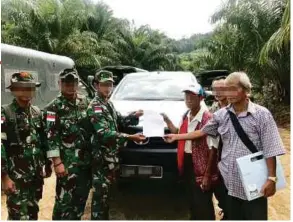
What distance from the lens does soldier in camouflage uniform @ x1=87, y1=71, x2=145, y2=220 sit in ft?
11.4

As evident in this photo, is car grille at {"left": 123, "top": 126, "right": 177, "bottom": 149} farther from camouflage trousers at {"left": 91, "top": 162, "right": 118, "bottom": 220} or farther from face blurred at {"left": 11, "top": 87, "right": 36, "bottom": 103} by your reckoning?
face blurred at {"left": 11, "top": 87, "right": 36, "bottom": 103}

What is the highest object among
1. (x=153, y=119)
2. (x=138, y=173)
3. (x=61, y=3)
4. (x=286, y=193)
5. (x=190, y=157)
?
(x=61, y=3)

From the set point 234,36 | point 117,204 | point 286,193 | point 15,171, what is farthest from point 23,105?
point 234,36

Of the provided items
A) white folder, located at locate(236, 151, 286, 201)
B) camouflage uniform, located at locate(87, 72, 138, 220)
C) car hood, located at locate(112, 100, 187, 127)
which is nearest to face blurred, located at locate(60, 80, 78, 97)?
camouflage uniform, located at locate(87, 72, 138, 220)

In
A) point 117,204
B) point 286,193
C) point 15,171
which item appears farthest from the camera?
point 286,193

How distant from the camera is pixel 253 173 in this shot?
2795mm

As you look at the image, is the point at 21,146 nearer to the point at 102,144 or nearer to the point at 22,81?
the point at 22,81

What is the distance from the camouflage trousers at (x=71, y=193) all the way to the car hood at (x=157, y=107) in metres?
1.40

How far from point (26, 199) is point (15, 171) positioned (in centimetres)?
25

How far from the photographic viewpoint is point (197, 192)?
3506 millimetres

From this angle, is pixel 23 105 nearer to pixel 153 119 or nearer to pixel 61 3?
pixel 153 119

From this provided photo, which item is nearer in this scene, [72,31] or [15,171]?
[15,171]

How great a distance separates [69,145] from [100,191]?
0.49m

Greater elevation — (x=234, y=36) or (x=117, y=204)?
(x=234, y=36)
